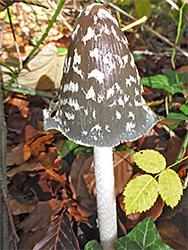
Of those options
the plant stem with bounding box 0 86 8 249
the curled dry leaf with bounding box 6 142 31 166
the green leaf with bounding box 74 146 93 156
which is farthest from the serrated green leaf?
the curled dry leaf with bounding box 6 142 31 166

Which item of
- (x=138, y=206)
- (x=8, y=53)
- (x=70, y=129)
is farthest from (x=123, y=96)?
(x=8, y=53)

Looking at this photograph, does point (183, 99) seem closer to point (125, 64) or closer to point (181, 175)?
point (181, 175)

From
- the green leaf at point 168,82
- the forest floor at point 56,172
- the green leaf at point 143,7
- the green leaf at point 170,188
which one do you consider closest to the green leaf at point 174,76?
the green leaf at point 168,82

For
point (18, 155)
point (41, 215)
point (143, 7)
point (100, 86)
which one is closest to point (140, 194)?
point (100, 86)

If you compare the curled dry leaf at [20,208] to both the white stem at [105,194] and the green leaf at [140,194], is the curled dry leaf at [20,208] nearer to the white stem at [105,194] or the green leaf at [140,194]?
the white stem at [105,194]

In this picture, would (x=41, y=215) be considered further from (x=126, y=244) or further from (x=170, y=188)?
(x=170, y=188)

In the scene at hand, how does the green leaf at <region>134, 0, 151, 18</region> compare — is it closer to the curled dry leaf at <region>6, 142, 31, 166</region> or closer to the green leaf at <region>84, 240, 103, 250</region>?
the curled dry leaf at <region>6, 142, 31, 166</region>
